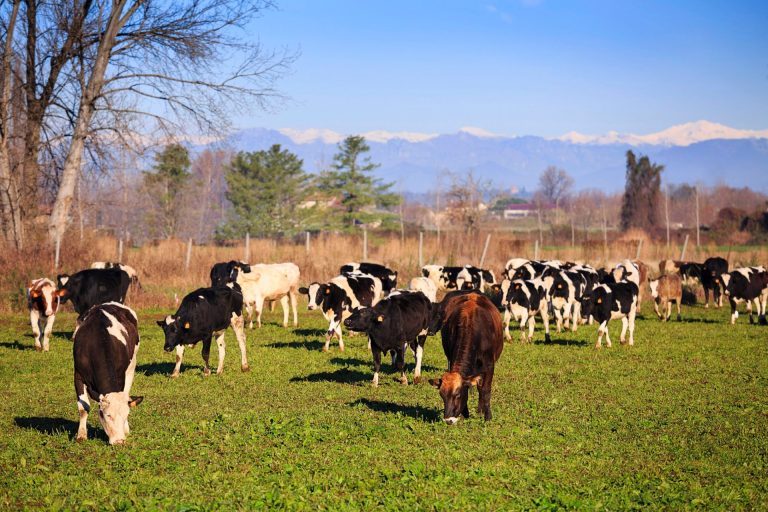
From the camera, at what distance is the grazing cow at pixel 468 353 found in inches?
429

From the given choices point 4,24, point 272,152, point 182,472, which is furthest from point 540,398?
point 272,152

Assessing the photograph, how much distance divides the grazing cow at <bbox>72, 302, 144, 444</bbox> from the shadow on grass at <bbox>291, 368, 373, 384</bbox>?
14.0 feet

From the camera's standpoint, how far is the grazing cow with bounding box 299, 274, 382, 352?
63.7 feet

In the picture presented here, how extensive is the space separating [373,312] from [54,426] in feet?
17.8

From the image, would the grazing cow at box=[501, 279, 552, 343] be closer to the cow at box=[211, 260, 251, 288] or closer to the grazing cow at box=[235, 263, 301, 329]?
the grazing cow at box=[235, 263, 301, 329]

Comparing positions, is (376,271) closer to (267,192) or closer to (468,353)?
(468,353)

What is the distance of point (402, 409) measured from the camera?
12461 mm

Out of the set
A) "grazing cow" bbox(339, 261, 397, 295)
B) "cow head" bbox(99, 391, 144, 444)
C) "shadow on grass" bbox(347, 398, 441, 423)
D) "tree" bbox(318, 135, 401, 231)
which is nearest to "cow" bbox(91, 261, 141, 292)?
A: "grazing cow" bbox(339, 261, 397, 295)

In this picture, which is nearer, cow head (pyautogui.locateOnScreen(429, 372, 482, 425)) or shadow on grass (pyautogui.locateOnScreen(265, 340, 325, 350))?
cow head (pyautogui.locateOnScreen(429, 372, 482, 425))

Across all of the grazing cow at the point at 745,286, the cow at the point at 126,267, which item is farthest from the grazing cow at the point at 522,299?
the cow at the point at 126,267

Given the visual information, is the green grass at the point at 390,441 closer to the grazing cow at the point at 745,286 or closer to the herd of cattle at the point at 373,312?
the herd of cattle at the point at 373,312

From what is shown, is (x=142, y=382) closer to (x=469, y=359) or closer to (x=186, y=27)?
(x=469, y=359)

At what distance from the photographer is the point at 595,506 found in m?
8.04

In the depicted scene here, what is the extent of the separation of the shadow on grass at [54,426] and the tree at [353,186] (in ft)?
203
